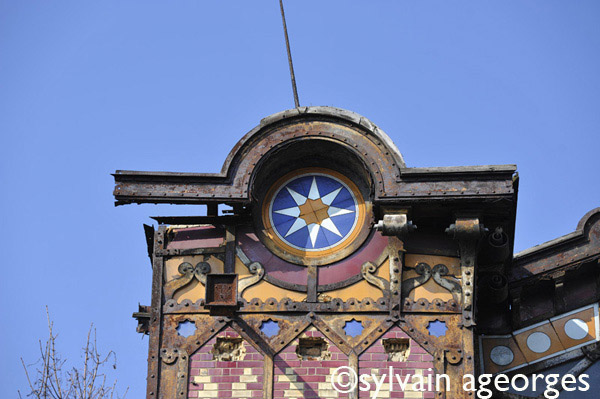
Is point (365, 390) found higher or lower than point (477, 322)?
lower

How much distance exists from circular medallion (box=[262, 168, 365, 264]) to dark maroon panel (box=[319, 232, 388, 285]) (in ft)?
0.53

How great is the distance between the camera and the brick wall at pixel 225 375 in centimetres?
2181

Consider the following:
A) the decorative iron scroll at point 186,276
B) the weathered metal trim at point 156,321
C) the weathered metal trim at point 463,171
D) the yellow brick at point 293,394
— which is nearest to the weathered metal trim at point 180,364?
the weathered metal trim at point 156,321

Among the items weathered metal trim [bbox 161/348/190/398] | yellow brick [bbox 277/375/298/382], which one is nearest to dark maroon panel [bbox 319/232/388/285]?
yellow brick [bbox 277/375/298/382]

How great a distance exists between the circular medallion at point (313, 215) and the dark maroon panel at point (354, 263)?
160mm

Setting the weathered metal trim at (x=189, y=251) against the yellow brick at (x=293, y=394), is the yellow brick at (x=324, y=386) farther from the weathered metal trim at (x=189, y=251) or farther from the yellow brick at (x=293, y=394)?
the weathered metal trim at (x=189, y=251)

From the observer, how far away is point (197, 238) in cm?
2314

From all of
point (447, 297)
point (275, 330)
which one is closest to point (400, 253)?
point (447, 297)

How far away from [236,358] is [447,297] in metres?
→ 3.60

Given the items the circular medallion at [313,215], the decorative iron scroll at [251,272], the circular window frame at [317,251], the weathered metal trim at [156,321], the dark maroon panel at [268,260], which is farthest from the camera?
the circular medallion at [313,215]

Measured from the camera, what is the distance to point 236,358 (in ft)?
72.5

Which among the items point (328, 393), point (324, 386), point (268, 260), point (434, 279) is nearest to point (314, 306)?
point (268, 260)

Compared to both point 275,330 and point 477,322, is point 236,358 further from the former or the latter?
point 477,322

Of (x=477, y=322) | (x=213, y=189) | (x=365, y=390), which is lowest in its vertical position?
(x=365, y=390)
